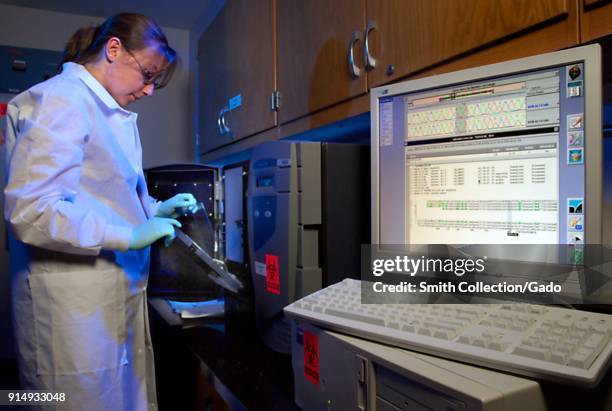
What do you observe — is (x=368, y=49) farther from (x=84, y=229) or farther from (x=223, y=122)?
(x=223, y=122)

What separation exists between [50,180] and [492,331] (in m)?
0.90

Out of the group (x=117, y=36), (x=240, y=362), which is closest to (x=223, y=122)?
(x=117, y=36)

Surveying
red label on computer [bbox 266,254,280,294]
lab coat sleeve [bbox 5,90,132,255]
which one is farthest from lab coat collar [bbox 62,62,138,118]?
red label on computer [bbox 266,254,280,294]

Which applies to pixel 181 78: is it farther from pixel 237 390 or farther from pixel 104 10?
pixel 237 390

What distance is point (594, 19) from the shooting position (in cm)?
55

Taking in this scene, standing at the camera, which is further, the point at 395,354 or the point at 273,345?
the point at 273,345

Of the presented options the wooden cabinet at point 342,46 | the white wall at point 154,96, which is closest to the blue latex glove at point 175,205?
the wooden cabinet at point 342,46

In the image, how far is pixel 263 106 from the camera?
1458 millimetres

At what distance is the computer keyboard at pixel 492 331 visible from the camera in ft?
1.28

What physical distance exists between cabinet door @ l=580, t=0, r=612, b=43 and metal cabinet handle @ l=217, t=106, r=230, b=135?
140cm

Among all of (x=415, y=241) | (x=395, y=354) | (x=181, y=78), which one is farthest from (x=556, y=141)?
(x=181, y=78)

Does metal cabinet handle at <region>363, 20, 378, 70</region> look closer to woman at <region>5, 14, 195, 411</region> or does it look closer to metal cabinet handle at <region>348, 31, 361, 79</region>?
metal cabinet handle at <region>348, 31, 361, 79</region>

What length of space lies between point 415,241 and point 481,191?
150 millimetres

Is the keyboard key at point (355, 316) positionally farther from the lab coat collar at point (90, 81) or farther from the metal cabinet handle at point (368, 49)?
the lab coat collar at point (90, 81)
